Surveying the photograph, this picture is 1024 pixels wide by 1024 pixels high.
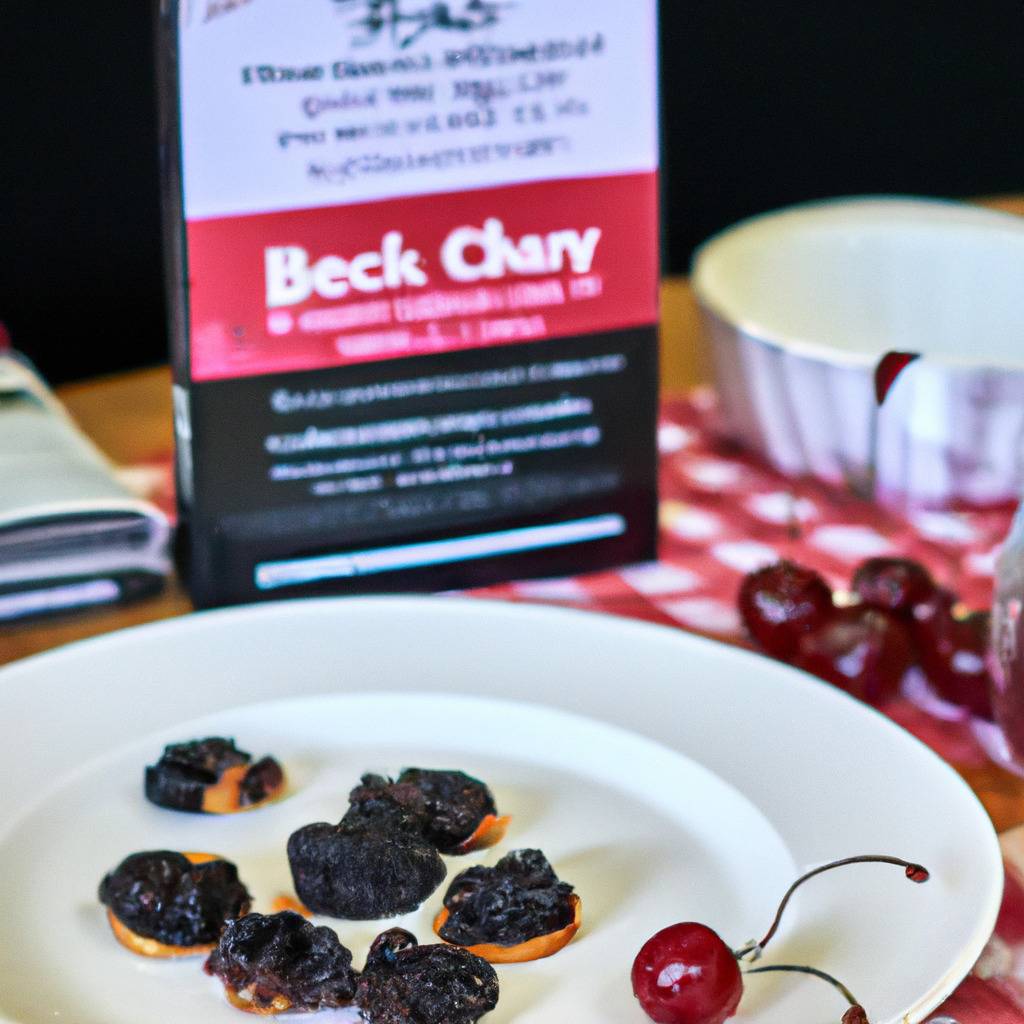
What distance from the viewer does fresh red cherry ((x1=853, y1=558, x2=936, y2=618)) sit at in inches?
29.8

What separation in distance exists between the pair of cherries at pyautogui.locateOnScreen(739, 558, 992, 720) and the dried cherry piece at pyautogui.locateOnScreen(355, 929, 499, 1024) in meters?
0.29

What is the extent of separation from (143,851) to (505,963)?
0.56 ft

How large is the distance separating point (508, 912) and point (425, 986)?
0.21ft

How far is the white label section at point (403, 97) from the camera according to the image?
0.73 metres

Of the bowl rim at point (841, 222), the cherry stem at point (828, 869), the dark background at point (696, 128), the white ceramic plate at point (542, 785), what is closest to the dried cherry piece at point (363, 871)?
the white ceramic plate at point (542, 785)

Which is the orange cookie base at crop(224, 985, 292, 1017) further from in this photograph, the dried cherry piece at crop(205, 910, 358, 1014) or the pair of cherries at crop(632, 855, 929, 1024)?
the pair of cherries at crop(632, 855, 929, 1024)

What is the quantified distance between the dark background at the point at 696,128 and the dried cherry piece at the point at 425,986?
4.54 ft

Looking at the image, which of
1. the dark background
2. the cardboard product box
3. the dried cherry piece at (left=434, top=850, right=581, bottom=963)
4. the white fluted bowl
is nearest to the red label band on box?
the cardboard product box

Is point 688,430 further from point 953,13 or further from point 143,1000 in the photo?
point 953,13

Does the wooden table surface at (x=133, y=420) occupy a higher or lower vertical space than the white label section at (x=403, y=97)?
A: lower

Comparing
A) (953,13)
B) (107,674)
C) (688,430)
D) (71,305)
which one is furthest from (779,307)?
(953,13)

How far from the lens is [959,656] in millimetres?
718

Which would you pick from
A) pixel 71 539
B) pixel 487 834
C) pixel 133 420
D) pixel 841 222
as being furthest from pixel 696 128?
pixel 487 834

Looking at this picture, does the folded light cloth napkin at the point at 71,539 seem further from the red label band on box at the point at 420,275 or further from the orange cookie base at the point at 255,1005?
the orange cookie base at the point at 255,1005
